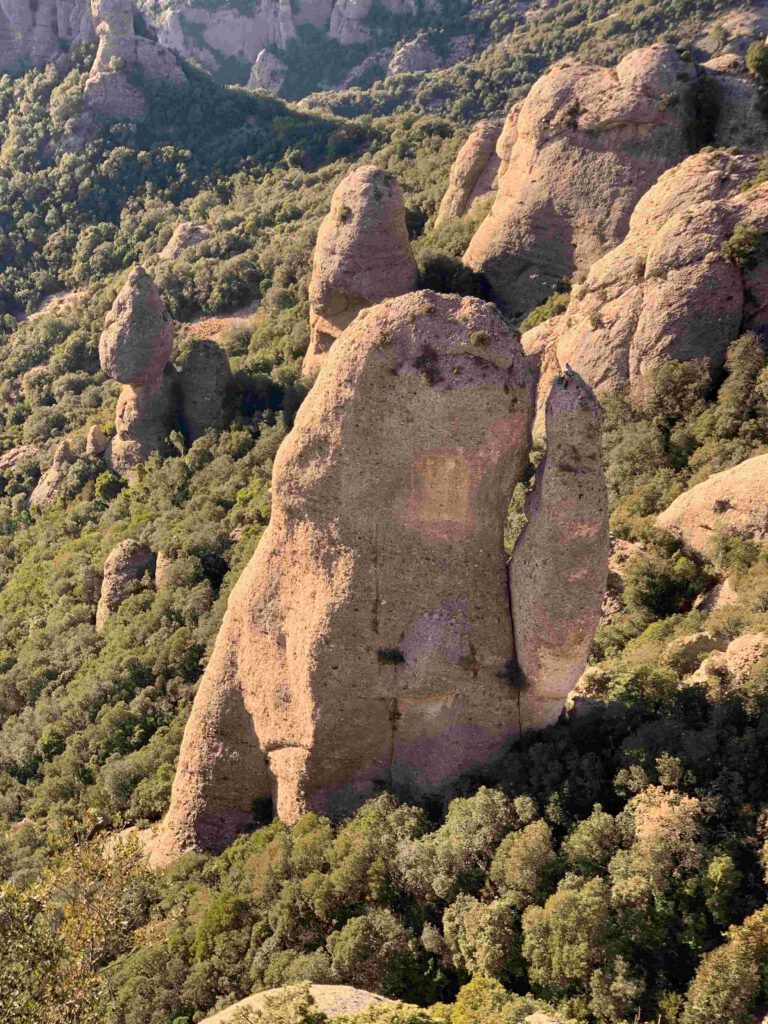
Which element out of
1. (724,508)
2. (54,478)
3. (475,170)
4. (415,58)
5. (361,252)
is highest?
(415,58)

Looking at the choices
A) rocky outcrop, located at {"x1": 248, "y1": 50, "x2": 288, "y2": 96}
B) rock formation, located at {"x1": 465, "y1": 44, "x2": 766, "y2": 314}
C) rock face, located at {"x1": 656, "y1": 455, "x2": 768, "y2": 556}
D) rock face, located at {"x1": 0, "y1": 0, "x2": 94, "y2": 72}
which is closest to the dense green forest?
rock face, located at {"x1": 656, "y1": 455, "x2": 768, "y2": 556}

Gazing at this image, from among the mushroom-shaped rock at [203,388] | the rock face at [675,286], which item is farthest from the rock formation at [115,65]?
the rock face at [675,286]

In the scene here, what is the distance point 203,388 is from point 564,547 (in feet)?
90.1

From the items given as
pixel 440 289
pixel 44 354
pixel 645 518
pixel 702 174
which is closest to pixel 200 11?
pixel 44 354

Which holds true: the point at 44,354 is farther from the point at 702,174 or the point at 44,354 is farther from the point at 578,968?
the point at 578,968

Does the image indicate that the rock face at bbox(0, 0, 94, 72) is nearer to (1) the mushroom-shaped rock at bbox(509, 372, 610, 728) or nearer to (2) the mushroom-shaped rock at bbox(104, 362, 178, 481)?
(2) the mushroom-shaped rock at bbox(104, 362, 178, 481)

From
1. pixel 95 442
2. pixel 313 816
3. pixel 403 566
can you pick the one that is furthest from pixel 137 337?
pixel 313 816

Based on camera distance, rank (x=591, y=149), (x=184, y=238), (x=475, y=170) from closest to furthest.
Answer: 1. (x=591, y=149)
2. (x=475, y=170)
3. (x=184, y=238)

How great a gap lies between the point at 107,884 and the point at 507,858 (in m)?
8.36

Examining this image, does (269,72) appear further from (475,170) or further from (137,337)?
(137,337)

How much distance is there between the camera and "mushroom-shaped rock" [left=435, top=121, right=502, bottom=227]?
142ft

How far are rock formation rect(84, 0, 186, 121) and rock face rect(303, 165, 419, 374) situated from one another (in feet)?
131

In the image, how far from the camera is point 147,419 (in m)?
38.9

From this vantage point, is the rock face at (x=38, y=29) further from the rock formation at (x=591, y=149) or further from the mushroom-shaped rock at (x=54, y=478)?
the rock formation at (x=591, y=149)
